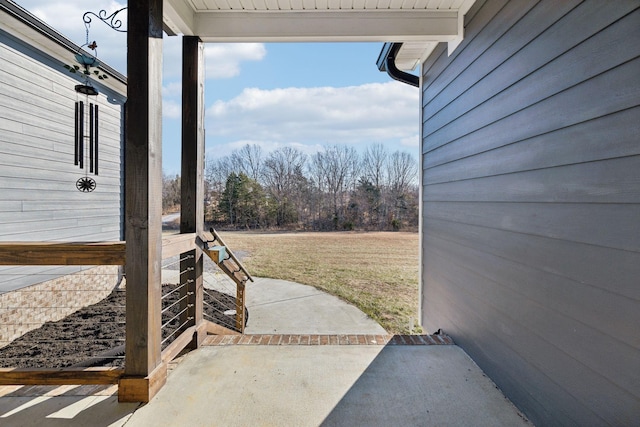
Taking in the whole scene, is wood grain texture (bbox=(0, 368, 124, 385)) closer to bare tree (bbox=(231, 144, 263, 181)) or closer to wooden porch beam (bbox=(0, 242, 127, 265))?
wooden porch beam (bbox=(0, 242, 127, 265))

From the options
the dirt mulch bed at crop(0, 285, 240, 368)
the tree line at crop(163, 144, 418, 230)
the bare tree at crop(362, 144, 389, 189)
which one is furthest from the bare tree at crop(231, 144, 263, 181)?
the dirt mulch bed at crop(0, 285, 240, 368)

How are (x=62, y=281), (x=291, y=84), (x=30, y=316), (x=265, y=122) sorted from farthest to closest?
(x=265, y=122) < (x=291, y=84) < (x=62, y=281) < (x=30, y=316)

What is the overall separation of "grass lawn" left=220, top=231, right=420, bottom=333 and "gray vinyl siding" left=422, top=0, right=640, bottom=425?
310cm

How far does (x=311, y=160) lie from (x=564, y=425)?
20.7 metres

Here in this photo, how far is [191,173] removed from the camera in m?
2.81

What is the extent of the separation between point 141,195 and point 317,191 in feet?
62.7

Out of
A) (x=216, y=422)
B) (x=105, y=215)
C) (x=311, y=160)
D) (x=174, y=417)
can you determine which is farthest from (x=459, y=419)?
(x=311, y=160)

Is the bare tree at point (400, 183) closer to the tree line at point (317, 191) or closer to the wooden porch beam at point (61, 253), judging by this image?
the tree line at point (317, 191)

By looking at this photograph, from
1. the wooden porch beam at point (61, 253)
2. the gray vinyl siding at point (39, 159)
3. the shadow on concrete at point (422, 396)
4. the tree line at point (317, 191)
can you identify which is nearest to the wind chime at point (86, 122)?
the gray vinyl siding at point (39, 159)

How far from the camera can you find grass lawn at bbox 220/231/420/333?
21.0 feet

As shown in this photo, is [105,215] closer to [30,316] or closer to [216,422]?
[30,316]

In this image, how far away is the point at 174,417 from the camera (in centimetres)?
185

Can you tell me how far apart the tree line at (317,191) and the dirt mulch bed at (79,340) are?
14.7m

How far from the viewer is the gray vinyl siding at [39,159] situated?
4.17m
